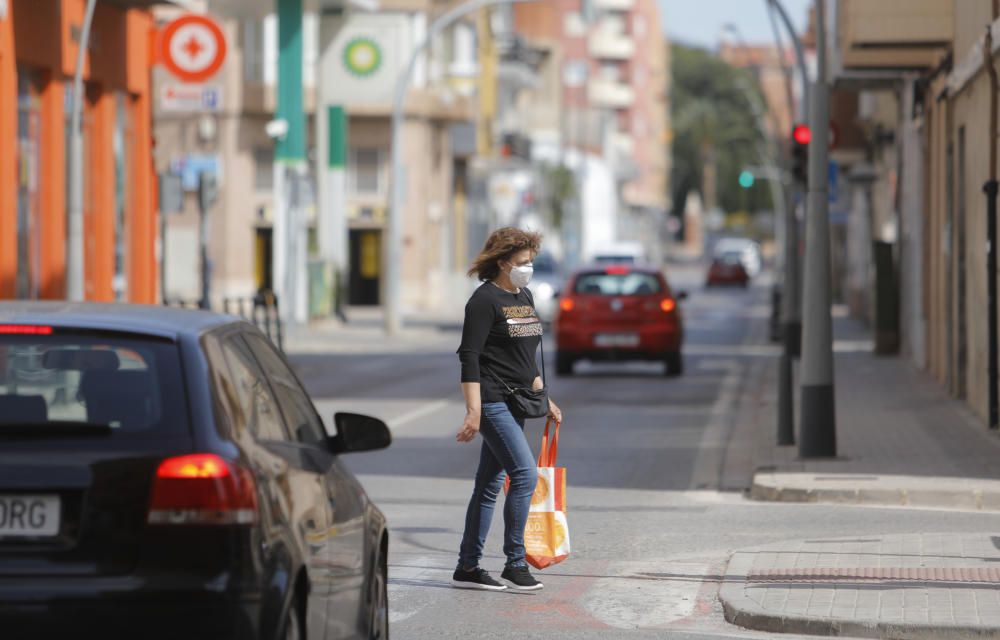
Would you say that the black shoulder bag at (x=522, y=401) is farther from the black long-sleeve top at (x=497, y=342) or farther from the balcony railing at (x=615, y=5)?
the balcony railing at (x=615, y=5)

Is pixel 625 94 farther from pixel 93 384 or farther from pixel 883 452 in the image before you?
pixel 93 384

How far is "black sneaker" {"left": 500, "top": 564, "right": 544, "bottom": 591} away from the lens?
34.1 feet

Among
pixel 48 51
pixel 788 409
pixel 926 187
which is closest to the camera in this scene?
pixel 788 409

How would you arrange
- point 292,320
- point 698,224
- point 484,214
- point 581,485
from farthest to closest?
point 698,224, point 484,214, point 292,320, point 581,485

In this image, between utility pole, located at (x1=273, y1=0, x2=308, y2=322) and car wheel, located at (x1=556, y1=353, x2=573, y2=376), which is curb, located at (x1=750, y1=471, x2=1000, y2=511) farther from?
utility pole, located at (x1=273, y1=0, x2=308, y2=322)

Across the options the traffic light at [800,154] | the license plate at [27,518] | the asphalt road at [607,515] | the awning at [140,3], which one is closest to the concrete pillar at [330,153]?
the awning at [140,3]

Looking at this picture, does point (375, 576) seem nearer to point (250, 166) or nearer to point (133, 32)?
point (133, 32)

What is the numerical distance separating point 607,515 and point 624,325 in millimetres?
17167

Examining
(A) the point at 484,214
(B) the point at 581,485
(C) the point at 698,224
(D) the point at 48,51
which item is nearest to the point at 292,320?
(D) the point at 48,51

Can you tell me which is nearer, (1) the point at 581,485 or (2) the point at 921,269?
(1) the point at 581,485

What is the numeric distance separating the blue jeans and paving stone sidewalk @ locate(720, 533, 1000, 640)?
1025 mm

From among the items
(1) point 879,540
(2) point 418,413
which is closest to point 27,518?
(1) point 879,540

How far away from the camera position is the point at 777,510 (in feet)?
46.4

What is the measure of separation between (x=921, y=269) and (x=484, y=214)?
168ft
